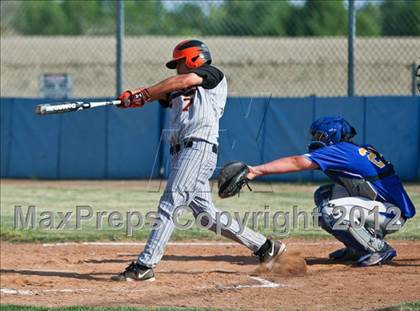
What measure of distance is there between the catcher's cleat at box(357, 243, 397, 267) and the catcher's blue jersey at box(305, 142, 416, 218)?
36 cm

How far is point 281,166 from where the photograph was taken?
6.61 m

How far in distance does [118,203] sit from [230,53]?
20472 millimetres

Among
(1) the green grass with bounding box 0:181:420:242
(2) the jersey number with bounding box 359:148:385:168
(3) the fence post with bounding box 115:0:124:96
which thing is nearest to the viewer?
(2) the jersey number with bounding box 359:148:385:168

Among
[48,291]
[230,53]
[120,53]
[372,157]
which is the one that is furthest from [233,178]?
[230,53]

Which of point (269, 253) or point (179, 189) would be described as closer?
point (179, 189)

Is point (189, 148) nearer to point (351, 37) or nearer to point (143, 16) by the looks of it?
point (351, 37)

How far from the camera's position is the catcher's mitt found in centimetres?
666

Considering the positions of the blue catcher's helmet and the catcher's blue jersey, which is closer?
the catcher's blue jersey

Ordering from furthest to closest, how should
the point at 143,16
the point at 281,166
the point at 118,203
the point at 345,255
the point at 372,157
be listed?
the point at 143,16, the point at 118,203, the point at 345,255, the point at 372,157, the point at 281,166

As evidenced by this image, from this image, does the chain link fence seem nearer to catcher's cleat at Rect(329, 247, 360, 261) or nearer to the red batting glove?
catcher's cleat at Rect(329, 247, 360, 261)

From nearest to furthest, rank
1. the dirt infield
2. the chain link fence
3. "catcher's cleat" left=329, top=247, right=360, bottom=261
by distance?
the dirt infield
"catcher's cleat" left=329, top=247, right=360, bottom=261
the chain link fence

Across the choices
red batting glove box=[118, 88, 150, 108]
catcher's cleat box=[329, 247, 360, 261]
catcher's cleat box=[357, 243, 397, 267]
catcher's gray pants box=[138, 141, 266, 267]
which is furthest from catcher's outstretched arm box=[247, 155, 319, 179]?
catcher's cleat box=[329, 247, 360, 261]

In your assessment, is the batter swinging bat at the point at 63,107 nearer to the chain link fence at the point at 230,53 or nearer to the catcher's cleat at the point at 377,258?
the catcher's cleat at the point at 377,258

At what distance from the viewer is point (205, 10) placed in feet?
58.0
